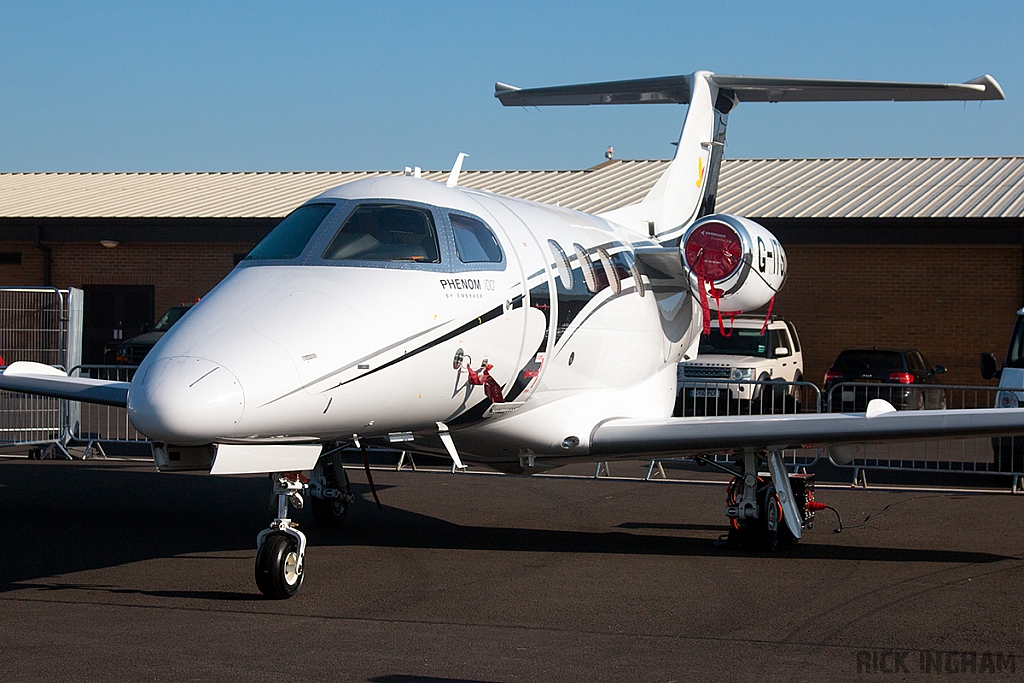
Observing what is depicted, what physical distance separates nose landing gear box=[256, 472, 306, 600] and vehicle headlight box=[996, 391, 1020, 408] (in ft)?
31.0

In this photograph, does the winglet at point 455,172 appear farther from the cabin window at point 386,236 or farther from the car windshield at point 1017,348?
the car windshield at point 1017,348

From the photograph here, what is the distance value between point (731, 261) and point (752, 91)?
4.29m

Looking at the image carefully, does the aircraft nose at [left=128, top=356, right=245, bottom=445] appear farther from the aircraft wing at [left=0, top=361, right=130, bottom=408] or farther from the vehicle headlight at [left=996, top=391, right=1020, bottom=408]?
the vehicle headlight at [left=996, top=391, right=1020, bottom=408]

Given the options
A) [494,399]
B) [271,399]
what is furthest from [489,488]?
[271,399]

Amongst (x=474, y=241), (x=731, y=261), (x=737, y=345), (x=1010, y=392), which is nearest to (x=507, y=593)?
(x=474, y=241)

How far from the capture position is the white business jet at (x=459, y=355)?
6.55 m

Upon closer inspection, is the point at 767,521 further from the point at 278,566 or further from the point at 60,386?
the point at 60,386

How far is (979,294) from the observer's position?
82.2 feet

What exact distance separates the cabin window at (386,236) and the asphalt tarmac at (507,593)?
223 cm

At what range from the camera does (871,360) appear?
22.4 m

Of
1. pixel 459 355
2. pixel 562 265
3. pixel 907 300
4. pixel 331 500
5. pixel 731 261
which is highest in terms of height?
pixel 907 300

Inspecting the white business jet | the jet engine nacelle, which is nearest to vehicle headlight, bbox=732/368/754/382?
the white business jet

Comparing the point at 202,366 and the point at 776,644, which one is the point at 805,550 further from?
the point at 202,366

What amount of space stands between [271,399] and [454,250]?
2103 mm
